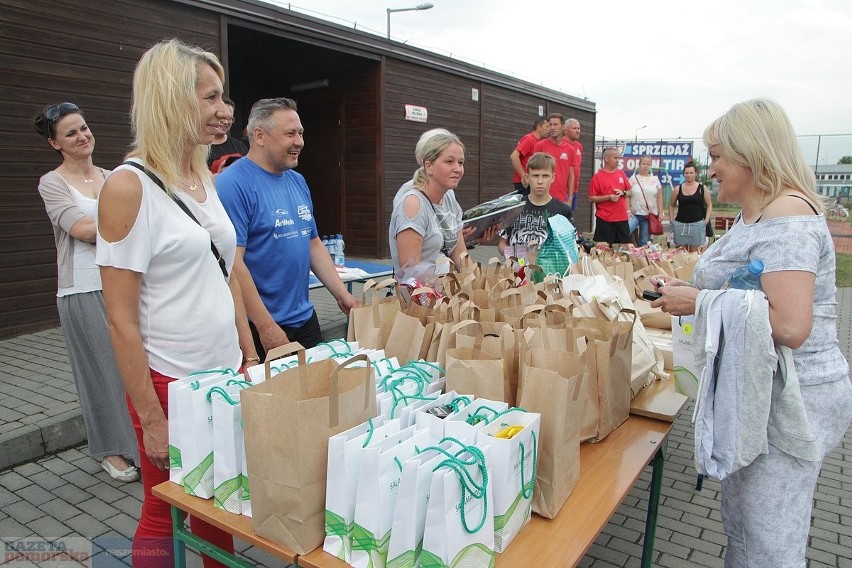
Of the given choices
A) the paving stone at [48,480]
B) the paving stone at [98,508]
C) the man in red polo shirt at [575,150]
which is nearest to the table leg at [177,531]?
the paving stone at [98,508]

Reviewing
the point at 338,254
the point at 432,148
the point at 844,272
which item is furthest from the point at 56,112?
the point at 844,272

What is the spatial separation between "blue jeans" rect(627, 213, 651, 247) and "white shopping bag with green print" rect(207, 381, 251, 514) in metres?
8.24

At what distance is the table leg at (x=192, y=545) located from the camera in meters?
1.68

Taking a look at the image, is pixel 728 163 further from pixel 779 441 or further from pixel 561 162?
pixel 561 162

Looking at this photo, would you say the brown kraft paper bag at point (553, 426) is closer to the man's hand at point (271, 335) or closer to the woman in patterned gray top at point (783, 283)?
the woman in patterned gray top at point (783, 283)

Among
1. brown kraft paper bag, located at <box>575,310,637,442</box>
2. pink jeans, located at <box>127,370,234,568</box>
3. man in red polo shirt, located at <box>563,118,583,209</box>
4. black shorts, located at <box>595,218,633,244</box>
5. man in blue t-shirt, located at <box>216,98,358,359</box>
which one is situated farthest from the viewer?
black shorts, located at <box>595,218,633,244</box>

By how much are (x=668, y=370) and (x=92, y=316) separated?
2.90 m

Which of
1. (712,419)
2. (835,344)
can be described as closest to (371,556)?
(712,419)

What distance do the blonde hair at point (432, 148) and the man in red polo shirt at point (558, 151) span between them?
147 inches

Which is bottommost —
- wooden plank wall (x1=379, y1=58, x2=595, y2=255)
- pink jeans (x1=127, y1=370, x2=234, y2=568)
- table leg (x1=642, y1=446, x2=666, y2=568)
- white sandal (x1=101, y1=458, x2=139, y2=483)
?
white sandal (x1=101, y1=458, x2=139, y2=483)

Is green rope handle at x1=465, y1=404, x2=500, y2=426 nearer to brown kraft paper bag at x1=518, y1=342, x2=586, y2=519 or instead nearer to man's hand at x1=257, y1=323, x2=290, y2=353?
brown kraft paper bag at x1=518, y1=342, x2=586, y2=519

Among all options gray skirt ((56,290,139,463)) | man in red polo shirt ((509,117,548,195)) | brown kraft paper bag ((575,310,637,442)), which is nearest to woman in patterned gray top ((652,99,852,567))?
brown kraft paper bag ((575,310,637,442))

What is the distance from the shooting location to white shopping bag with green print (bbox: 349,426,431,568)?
1275mm

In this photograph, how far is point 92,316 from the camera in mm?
3135
